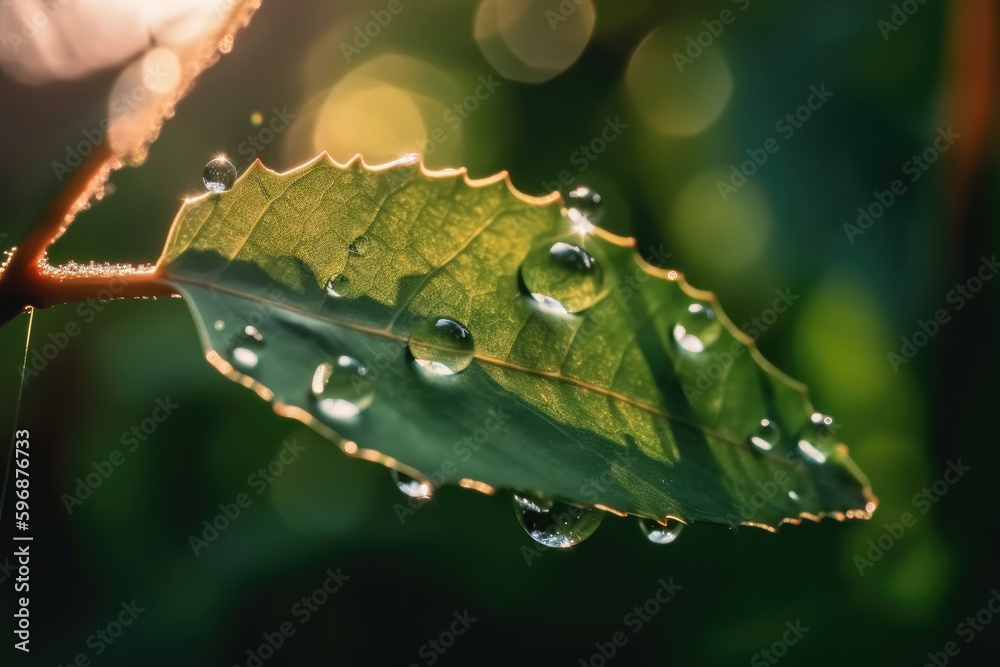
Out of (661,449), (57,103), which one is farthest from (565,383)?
(57,103)

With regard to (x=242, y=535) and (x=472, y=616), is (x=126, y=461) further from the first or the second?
(x=472, y=616)

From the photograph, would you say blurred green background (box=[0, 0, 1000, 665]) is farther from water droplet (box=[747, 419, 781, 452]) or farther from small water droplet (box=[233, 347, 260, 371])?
small water droplet (box=[233, 347, 260, 371])

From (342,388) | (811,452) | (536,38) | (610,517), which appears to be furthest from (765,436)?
(536,38)

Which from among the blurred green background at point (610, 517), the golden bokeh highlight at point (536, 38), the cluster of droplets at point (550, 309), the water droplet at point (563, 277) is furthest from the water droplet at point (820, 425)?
the golden bokeh highlight at point (536, 38)

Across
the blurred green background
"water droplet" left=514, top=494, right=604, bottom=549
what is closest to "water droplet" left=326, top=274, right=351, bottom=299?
"water droplet" left=514, top=494, right=604, bottom=549

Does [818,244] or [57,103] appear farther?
[818,244]

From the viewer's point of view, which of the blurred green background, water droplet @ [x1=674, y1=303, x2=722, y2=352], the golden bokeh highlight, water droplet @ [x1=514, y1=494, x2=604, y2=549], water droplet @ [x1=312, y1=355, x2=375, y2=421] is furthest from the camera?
the golden bokeh highlight

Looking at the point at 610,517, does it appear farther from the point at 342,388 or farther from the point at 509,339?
the point at 342,388
